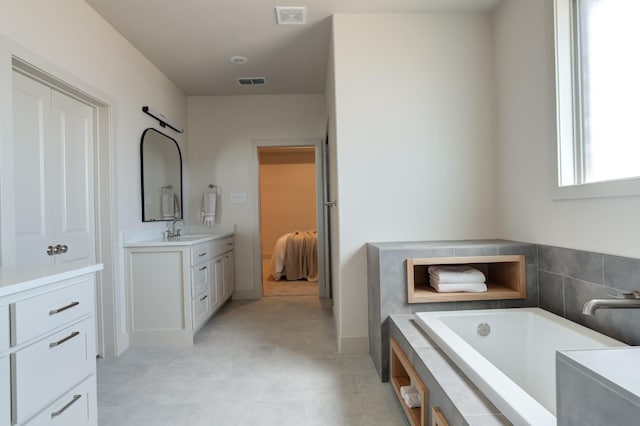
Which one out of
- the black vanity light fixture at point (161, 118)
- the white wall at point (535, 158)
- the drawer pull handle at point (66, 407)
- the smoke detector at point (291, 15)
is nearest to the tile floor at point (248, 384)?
the drawer pull handle at point (66, 407)

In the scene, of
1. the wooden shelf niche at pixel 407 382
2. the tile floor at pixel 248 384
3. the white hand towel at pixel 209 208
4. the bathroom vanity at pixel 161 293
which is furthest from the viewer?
the white hand towel at pixel 209 208

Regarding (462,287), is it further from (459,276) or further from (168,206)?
(168,206)

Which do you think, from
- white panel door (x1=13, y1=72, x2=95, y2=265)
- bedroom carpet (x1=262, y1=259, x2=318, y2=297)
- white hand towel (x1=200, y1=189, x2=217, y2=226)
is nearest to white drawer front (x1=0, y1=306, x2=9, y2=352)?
white panel door (x1=13, y1=72, x2=95, y2=265)

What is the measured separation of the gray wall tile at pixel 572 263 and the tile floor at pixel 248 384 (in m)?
1.14

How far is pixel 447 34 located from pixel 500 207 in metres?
1.32

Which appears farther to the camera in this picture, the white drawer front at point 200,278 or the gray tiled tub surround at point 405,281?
the white drawer front at point 200,278

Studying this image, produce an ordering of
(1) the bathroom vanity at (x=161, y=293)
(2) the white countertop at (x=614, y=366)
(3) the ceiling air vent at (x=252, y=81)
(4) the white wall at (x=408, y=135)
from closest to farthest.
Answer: (2) the white countertop at (x=614, y=366)
(4) the white wall at (x=408, y=135)
(1) the bathroom vanity at (x=161, y=293)
(3) the ceiling air vent at (x=252, y=81)

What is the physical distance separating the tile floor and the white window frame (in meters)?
1.54

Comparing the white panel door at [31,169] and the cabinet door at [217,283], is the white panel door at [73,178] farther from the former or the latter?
the cabinet door at [217,283]

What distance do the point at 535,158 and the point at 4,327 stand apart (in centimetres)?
257

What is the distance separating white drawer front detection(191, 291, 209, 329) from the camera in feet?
8.96

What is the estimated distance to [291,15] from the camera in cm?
246

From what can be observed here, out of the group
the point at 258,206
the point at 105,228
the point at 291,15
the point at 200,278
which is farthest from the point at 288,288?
the point at 291,15

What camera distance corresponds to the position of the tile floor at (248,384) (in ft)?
5.65
